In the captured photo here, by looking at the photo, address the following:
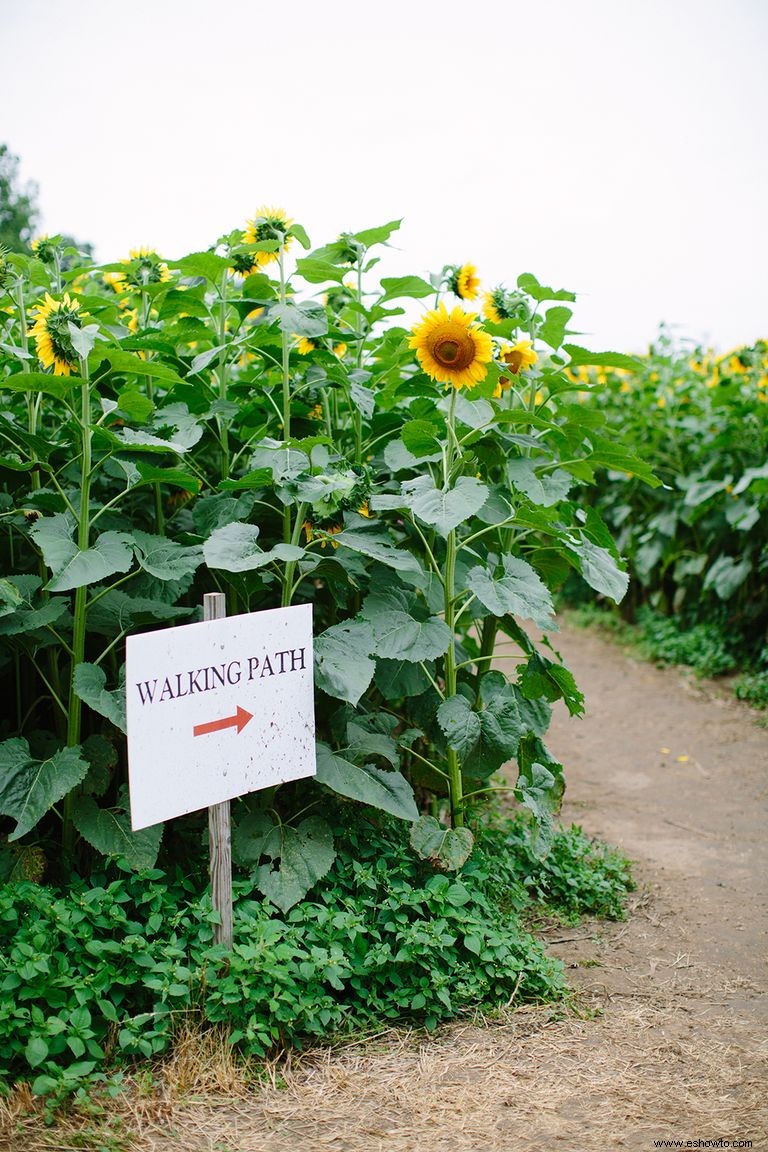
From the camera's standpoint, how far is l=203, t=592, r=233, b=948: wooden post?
2443mm

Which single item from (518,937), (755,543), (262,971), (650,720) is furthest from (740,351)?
(262,971)

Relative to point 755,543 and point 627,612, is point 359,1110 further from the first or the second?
point 627,612

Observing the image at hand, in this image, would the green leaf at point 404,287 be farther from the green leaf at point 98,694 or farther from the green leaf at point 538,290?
the green leaf at point 98,694

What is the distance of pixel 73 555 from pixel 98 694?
1.12ft

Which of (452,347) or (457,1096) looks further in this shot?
(452,347)

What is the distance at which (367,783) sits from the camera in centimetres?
271

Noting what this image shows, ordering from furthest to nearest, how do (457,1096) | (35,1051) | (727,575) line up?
(727,575) → (457,1096) → (35,1051)

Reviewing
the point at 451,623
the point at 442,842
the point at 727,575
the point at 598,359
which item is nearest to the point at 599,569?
the point at 451,623

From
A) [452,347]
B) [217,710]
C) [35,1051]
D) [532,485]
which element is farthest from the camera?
[532,485]

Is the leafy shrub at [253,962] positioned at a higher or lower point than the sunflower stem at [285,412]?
lower

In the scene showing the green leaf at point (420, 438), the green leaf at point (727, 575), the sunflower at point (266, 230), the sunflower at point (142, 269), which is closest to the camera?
the green leaf at point (420, 438)

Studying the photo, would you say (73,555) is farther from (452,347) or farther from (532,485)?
(532,485)

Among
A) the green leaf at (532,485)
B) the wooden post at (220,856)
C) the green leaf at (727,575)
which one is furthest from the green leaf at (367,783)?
Answer: the green leaf at (727,575)

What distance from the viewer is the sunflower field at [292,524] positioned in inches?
101
